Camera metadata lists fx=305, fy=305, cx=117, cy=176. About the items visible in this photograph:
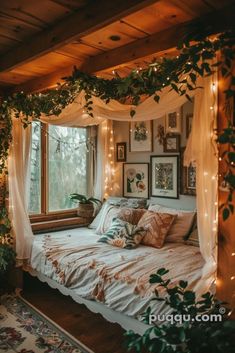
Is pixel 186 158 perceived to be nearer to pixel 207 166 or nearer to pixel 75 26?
pixel 207 166

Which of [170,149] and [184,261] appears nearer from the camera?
[184,261]

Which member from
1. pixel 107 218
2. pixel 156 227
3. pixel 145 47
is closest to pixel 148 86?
pixel 145 47

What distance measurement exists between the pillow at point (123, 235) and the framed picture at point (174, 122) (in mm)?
1238

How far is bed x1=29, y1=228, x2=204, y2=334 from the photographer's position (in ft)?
7.38

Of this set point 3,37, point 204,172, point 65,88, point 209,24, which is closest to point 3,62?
point 3,37

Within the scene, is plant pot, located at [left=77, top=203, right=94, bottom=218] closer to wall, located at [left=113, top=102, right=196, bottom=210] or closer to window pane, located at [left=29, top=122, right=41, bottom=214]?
wall, located at [left=113, top=102, right=196, bottom=210]

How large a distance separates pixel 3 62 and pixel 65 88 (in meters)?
0.63

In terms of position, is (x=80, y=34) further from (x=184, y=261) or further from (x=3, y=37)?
(x=184, y=261)

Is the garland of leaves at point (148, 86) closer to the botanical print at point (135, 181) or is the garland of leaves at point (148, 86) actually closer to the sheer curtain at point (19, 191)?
the sheer curtain at point (19, 191)

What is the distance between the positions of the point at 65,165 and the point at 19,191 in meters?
1.01

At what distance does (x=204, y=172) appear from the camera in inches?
74.0

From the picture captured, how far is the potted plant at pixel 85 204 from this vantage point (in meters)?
4.22

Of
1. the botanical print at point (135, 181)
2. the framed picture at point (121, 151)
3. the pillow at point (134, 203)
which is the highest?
the framed picture at point (121, 151)

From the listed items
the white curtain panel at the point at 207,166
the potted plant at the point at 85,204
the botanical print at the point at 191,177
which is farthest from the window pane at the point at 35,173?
the white curtain panel at the point at 207,166
